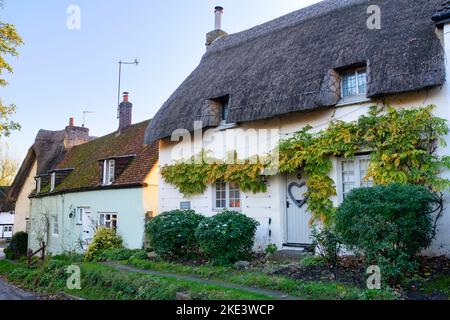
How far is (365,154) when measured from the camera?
9.75m

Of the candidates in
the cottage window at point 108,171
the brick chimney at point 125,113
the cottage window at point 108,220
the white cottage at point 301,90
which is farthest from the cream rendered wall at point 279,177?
the brick chimney at point 125,113

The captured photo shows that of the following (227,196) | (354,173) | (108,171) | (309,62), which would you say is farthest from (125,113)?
(354,173)

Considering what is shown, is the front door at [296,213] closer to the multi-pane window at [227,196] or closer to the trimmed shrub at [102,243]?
the multi-pane window at [227,196]

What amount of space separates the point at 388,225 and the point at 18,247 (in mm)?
26246

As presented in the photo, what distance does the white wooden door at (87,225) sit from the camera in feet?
58.8

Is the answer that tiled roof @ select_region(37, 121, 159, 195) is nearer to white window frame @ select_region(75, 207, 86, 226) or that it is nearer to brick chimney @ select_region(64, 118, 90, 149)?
white window frame @ select_region(75, 207, 86, 226)

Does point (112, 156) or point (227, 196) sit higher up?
point (112, 156)

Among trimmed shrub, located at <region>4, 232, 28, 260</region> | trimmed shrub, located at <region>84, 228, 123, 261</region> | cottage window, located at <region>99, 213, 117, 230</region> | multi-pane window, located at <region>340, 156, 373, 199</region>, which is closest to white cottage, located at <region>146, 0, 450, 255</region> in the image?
multi-pane window, located at <region>340, 156, 373, 199</region>

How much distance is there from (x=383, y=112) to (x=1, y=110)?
48.1 feet

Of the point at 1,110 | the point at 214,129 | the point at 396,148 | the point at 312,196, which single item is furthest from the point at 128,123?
the point at 396,148

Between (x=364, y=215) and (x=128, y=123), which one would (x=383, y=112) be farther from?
(x=128, y=123)

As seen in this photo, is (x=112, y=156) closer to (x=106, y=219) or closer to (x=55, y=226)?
(x=106, y=219)

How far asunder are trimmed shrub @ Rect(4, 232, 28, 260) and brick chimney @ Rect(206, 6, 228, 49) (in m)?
19.0

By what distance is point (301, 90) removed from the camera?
408 inches
